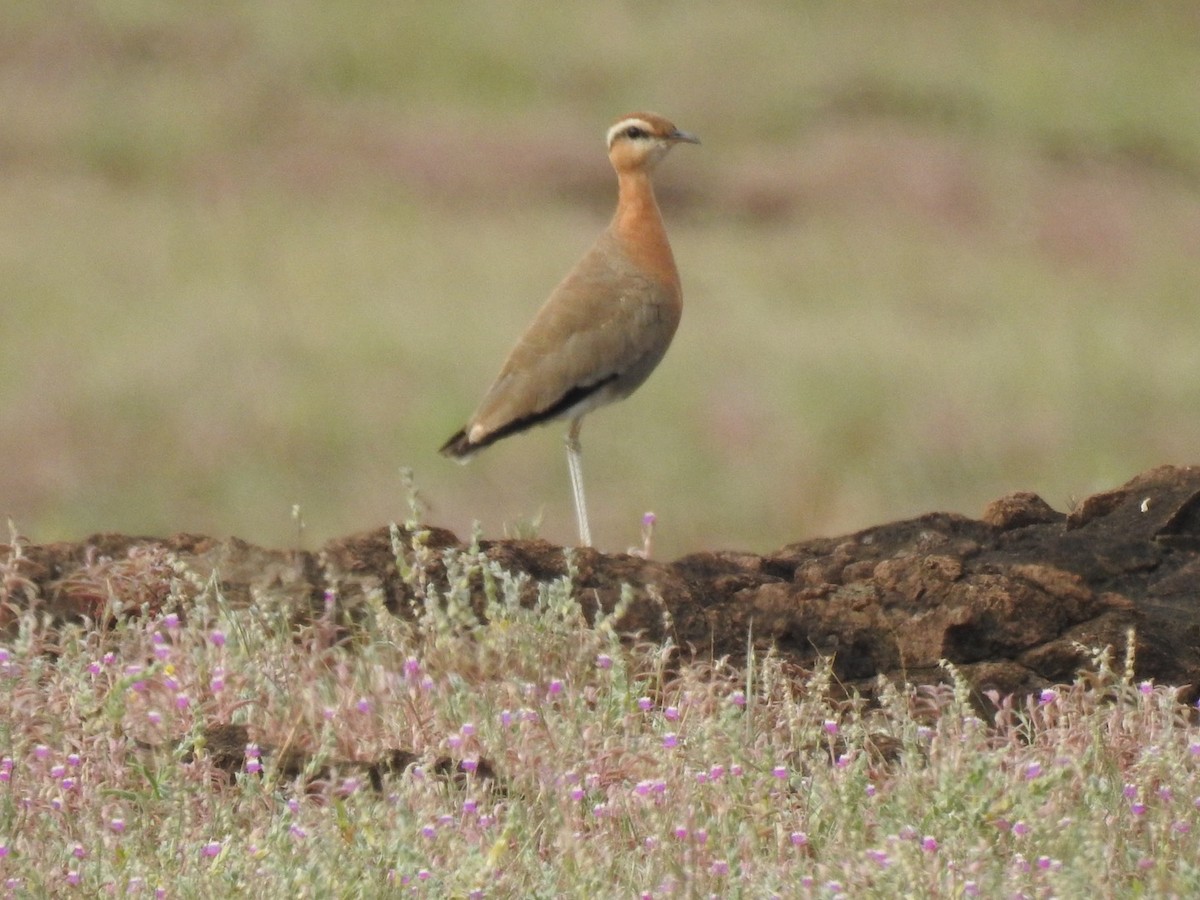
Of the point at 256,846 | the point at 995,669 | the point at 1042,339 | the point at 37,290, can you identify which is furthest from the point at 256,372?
the point at 256,846

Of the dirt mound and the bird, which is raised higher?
the bird

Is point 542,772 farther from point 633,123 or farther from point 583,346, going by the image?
point 633,123

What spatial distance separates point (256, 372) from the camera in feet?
48.1

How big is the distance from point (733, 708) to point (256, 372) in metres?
10.3

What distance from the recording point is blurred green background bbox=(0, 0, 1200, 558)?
525 inches

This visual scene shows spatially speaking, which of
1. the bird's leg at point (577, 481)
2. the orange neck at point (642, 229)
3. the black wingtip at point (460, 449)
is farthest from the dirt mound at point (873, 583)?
the orange neck at point (642, 229)

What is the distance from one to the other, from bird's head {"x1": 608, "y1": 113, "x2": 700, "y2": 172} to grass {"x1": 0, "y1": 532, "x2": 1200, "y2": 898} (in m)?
2.67

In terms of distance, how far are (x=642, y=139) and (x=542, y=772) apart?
4.06 meters

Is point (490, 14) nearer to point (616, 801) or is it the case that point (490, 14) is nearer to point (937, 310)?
point (937, 310)

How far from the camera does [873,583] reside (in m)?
5.93

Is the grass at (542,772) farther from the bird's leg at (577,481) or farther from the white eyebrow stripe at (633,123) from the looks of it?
the white eyebrow stripe at (633,123)

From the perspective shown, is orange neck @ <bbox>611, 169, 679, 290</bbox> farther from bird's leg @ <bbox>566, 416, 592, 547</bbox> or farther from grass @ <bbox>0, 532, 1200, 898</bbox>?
grass @ <bbox>0, 532, 1200, 898</bbox>

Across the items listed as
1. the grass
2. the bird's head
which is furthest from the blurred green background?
the bird's head

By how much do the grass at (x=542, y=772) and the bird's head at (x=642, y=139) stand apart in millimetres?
2670
